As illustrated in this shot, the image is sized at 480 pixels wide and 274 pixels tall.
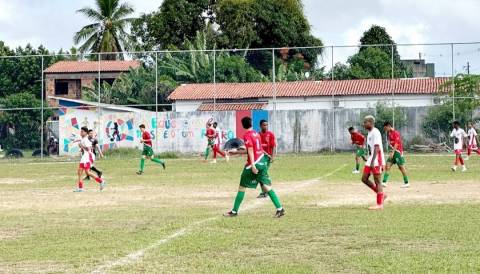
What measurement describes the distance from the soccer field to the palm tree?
53332mm

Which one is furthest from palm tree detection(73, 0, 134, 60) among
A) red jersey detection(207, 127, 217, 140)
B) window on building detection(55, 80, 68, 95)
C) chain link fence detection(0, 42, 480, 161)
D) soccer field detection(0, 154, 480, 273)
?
soccer field detection(0, 154, 480, 273)

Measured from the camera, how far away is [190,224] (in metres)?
14.7

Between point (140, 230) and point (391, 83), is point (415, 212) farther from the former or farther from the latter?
point (391, 83)

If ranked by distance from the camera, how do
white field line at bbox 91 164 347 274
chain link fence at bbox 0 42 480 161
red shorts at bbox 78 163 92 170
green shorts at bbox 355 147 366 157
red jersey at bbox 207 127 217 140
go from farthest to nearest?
chain link fence at bbox 0 42 480 161, red jersey at bbox 207 127 217 140, green shorts at bbox 355 147 366 157, red shorts at bbox 78 163 92 170, white field line at bbox 91 164 347 274

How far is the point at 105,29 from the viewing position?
7762 centimetres

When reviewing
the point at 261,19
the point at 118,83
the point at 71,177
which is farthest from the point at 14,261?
the point at 261,19

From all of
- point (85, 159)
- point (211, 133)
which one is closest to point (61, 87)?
point (211, 133)

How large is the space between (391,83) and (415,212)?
114 feet

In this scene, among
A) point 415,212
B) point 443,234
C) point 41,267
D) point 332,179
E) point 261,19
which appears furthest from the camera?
point 261,19

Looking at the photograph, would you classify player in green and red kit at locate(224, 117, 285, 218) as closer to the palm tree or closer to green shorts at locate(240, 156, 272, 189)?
green shorts at locate(240, 156, 272, 189)

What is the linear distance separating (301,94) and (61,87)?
26539 millimetres

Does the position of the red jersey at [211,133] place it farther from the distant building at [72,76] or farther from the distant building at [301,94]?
the distant building at [72,76]

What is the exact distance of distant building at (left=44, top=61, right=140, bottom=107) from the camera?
209ft

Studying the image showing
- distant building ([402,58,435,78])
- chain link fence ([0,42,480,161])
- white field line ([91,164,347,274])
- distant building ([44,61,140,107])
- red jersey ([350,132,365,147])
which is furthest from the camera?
distant building ([44,61,140,107])
